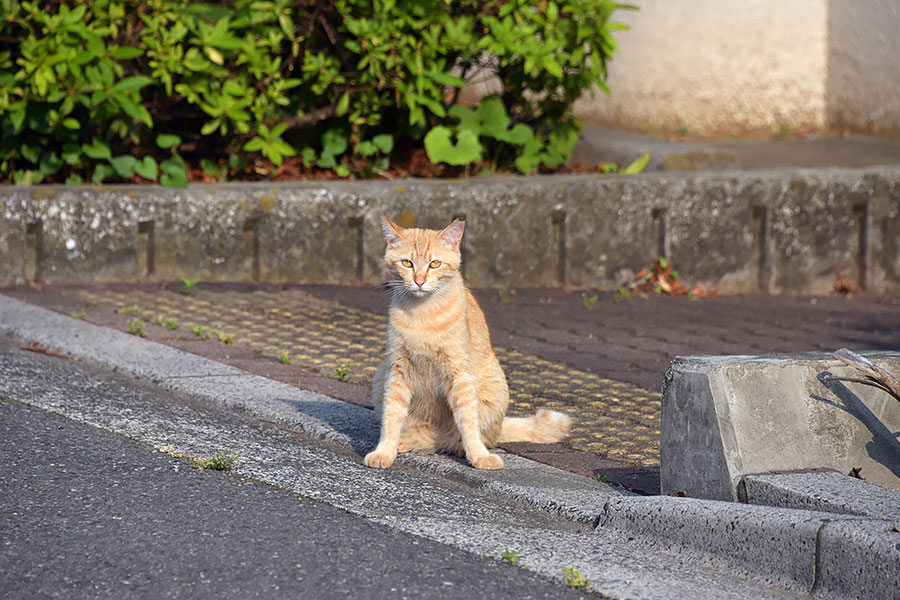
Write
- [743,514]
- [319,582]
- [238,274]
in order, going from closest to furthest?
[319,582] < [743,514] < [238,274]

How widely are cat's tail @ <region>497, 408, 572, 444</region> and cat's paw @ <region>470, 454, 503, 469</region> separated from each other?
32cm

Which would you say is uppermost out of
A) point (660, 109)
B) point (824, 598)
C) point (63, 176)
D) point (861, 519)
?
point (660, 109)

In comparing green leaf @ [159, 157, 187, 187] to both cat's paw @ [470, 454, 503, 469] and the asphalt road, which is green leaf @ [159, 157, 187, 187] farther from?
cat's paw @ [470, 454, 503, 469]

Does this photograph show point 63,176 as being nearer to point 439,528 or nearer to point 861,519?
point 439,528

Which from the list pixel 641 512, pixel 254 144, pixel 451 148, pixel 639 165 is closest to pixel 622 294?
pixel 639 165

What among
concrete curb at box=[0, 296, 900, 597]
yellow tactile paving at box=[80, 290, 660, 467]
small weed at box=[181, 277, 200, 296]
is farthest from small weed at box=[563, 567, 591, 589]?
small weed at box=[181, 277, 200, 296]

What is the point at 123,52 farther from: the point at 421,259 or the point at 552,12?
the point at 421,259

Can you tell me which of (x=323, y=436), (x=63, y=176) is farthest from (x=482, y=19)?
(x=323, y=436)

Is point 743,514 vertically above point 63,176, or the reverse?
point 63,176

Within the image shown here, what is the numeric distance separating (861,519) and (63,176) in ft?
19.7

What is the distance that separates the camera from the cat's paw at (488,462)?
3547 mm

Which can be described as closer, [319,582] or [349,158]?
[319,582]

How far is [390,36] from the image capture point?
6957 mm

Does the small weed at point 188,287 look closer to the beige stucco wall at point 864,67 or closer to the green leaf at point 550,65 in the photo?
the green leaf at point 550,65
